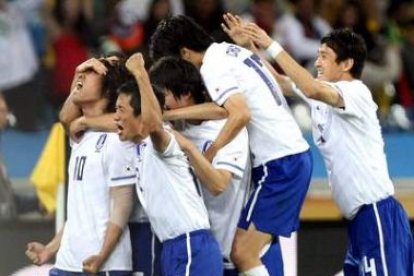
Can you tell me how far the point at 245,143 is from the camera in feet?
26.0

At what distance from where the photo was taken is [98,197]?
25.7 feet

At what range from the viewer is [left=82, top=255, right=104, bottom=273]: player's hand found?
25.4 ft

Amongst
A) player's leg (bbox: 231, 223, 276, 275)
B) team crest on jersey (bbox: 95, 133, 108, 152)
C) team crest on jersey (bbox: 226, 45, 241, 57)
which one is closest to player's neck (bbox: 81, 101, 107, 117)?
team crest on jersey (bbox: 95, 133, 108, 152)

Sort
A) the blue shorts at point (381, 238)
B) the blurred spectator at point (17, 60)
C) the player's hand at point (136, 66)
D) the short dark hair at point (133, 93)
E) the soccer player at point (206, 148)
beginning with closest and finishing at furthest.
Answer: the player's hand at point (136, 66)
the short dark hair at point (133, 93)
the soccer player at point (206, 148)
the blue shorts at point (381, 238)
the blurred spectator at point (17, 60)

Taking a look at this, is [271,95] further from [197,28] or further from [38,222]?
[38,222]

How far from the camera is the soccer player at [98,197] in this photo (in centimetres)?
779

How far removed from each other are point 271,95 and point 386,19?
4.67 metres

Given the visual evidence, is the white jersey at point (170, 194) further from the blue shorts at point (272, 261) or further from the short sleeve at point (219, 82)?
the blue shorts at point (272, 261)

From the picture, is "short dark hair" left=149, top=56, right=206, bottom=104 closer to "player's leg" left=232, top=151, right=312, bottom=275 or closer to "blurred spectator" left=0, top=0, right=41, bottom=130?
"player's leg" left=232, top=151, right=312, bottom=275

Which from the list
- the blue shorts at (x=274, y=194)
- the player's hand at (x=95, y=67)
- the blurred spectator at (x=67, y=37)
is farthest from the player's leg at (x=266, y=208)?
the blurred spectator at (x=67, y=37)

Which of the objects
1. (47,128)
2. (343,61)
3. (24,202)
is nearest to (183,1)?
(47,128)

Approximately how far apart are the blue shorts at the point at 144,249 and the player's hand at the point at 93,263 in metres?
0.23

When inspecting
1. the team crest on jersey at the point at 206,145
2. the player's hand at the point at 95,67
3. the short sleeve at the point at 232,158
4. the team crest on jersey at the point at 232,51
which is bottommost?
the short sleeve at the point at 232,158

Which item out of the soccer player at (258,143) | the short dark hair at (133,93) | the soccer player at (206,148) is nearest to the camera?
the short dark hair at (133,93)
